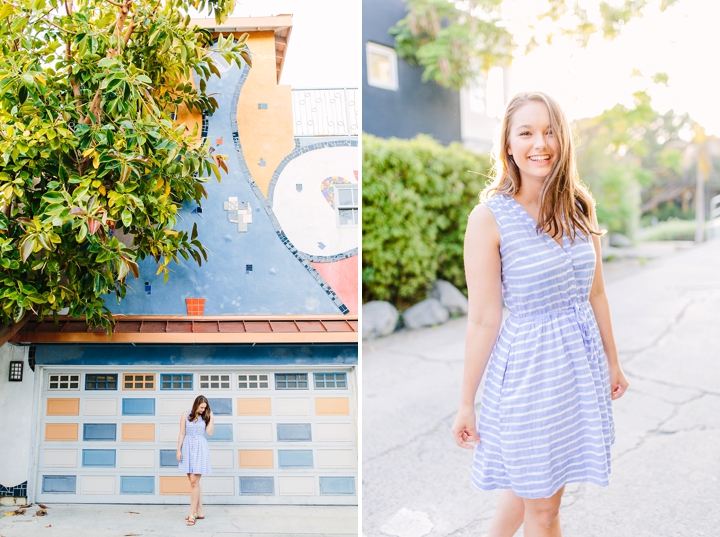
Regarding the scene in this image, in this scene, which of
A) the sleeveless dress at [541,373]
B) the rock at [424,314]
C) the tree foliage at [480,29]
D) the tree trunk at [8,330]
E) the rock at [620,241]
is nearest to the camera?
the sleeveless dress at [541,373]

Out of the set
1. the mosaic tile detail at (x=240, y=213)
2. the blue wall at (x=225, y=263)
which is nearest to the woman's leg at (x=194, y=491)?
the blue wall at (x=225, y=263)

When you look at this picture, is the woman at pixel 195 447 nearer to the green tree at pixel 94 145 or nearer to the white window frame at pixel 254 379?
the white window frame at pixel 254 379

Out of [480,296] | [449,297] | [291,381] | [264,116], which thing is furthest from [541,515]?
[449,297]

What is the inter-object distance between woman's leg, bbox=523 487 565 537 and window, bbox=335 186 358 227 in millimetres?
1556

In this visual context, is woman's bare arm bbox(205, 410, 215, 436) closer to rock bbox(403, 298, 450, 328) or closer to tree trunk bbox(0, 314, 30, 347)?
tree trunk bbox(0, 314, 30, 347)

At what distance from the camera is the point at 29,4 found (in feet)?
9.00

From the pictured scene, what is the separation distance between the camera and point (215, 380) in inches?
118

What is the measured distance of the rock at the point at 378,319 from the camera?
17.9 ft

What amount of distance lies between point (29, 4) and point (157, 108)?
754 mm

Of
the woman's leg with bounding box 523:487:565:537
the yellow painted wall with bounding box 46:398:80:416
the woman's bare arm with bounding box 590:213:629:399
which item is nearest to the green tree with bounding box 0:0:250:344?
the yellow painted wall with bounding box 46:398:80:416

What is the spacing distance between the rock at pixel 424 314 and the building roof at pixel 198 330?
116 inches

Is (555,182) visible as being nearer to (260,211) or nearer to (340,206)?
(340,206)

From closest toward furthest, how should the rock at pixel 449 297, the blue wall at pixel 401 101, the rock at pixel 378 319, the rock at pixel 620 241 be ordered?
the rock at pixel 378 319 < the rock at pixel 449 297 < the blue wall at pixel 401 101 < the rock at pixel 620 241

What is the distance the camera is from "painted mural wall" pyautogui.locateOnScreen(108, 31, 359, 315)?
2963 millimetres
